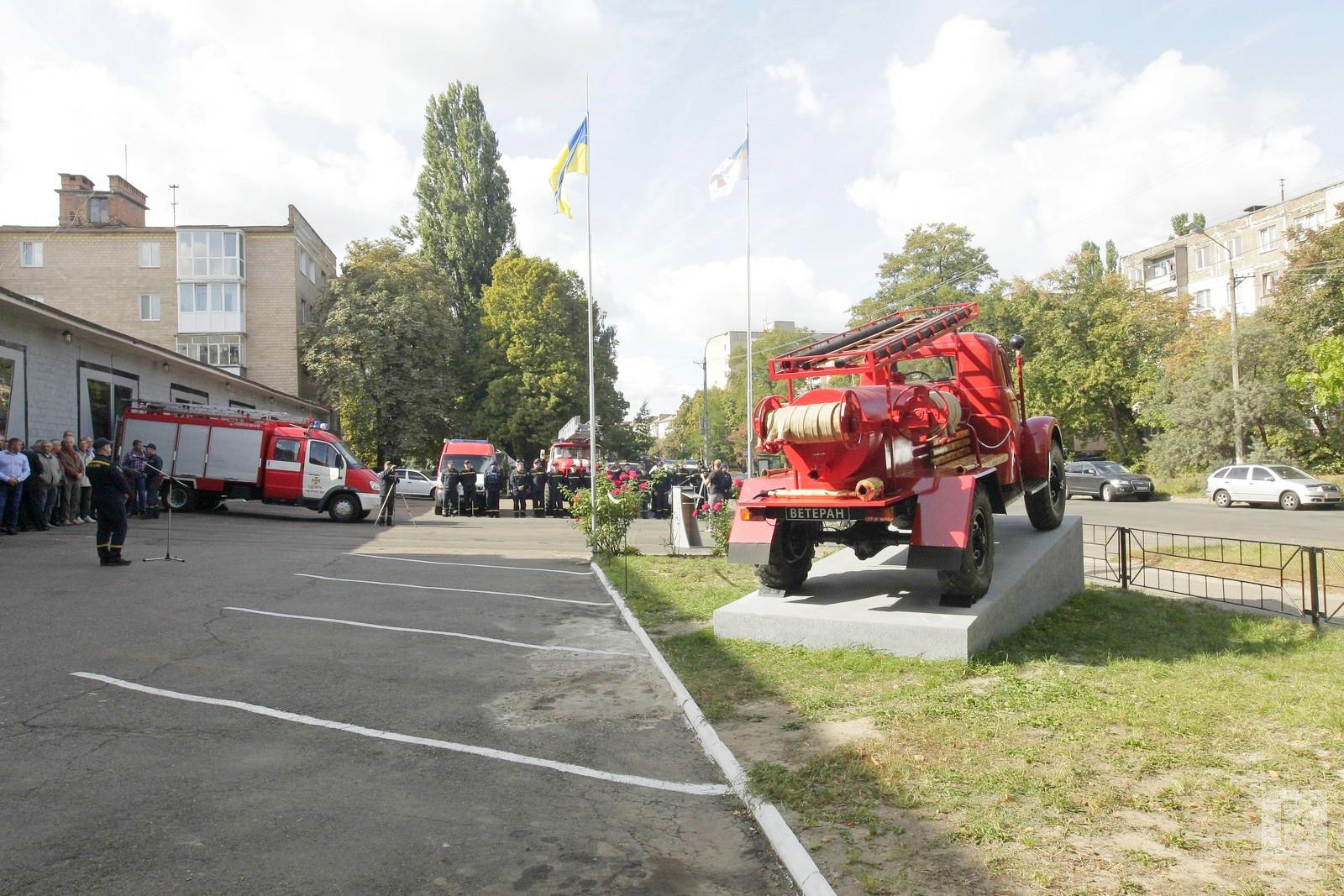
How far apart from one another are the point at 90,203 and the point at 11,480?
3531cm

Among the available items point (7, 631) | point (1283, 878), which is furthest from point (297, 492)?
point (1283, 878)

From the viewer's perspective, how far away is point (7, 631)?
26.8ft

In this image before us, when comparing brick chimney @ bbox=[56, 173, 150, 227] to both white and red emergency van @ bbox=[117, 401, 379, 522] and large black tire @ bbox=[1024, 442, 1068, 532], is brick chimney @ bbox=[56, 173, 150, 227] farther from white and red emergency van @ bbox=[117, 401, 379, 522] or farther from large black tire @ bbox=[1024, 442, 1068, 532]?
large black tire @ bbox=[1024, 442, 1068, 532]

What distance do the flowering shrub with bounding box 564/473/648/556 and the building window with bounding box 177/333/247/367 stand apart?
35637 millimetres

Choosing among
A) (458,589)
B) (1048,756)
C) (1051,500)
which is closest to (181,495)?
(458,589)

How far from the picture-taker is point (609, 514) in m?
15.2

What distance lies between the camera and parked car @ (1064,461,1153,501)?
109ft

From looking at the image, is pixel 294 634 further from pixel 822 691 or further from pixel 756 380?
pixel 756 380

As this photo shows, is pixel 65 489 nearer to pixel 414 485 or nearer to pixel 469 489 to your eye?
pixel 469 489

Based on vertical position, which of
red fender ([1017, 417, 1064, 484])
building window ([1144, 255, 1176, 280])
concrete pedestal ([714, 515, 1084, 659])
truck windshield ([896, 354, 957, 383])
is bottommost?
concrete pedestal ([714, 515, 1084, 659])

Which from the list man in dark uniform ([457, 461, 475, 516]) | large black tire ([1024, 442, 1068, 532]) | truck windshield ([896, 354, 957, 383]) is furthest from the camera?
man in dark uniform ([457, 461, 475, 516])

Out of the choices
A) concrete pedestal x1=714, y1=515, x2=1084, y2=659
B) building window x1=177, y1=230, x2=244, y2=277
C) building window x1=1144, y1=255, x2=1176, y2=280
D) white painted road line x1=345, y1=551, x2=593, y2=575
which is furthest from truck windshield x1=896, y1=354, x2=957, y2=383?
building window x1=1144, y1=255, x2=1176, y2=280

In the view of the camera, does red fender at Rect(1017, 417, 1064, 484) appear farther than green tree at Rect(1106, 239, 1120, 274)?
No

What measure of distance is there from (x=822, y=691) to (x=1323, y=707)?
10.3 ft
